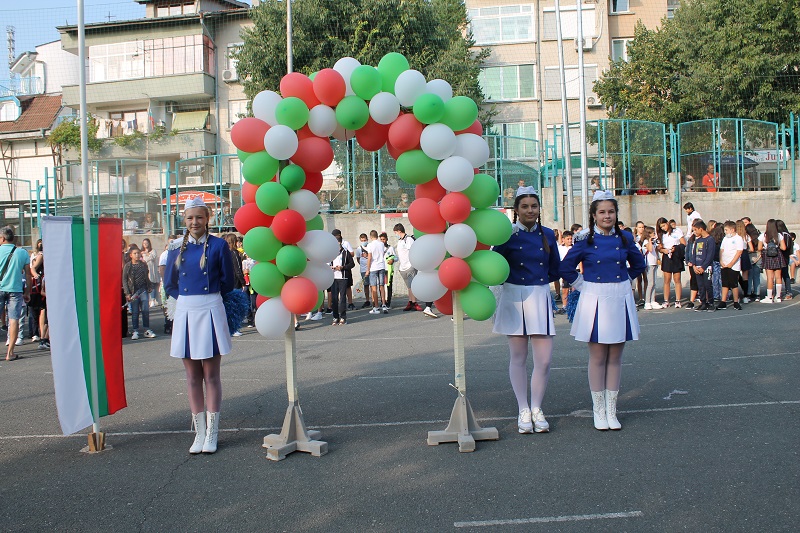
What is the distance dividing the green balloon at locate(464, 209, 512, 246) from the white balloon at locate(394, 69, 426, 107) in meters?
1.10

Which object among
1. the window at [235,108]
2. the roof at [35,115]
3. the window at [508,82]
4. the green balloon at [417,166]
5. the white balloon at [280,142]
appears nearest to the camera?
the white balloon at [280,142]

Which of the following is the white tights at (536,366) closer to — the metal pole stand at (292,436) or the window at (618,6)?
the metal pole stand at (292,436)

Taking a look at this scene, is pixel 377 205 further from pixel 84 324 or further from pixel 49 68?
pixel 49 68

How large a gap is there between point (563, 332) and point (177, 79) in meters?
28.8

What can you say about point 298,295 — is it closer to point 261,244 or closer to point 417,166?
point 261,244

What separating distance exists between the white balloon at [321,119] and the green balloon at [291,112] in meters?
0.12

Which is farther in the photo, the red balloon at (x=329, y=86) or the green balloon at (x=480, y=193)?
the green balloon at (x=480, y=193)

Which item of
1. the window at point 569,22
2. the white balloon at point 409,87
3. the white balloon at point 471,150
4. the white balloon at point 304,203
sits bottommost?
the white balloon at point 304,203

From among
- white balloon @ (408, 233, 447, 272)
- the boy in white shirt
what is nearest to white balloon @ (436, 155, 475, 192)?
white balloon @ (408, 233, 447, 272)

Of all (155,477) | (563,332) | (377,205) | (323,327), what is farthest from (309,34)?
(155,477)

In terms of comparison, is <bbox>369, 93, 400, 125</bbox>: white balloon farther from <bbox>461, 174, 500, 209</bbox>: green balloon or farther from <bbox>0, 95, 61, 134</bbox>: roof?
<bbox>0, 95, 61, 134</bbox>: roof

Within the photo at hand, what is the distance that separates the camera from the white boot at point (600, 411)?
653 centimetres

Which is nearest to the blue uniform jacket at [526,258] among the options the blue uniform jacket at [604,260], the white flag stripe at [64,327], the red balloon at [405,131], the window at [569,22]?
the blue uniform jacket at [604,260]

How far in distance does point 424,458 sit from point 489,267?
5.30 feet
